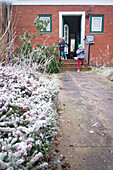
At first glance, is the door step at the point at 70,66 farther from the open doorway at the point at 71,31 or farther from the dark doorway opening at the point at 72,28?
the dark doorway opening at the point at 72,28

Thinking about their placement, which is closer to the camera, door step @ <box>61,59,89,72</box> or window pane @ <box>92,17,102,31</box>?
door step @ <box>61,59,89,72</box>

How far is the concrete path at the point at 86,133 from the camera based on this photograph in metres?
1.45

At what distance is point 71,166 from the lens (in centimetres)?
139

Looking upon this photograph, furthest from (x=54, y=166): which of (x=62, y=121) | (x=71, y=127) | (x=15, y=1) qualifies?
(x=15, y=1)

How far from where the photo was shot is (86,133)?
1.97 metres

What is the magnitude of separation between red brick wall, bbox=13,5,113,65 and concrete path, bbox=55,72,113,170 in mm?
7010

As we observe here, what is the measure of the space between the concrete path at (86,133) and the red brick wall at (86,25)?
7010 mm

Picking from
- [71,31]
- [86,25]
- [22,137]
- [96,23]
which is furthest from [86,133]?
[71,31]

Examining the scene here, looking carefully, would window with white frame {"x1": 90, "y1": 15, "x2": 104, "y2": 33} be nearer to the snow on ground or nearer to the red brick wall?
the red brick wall

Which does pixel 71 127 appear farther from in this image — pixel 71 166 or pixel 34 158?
pixel 34 158

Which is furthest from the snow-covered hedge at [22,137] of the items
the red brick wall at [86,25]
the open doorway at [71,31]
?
the open doorway at [71,31]

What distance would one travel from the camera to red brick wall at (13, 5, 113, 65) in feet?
30.9

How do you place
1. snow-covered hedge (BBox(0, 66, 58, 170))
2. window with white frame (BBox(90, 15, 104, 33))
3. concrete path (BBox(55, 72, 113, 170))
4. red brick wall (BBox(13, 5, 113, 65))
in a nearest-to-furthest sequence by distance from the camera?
snow-covered hedge (BBox(0, 66, 58, 170))
concrete path (BBox(55, 72, 113, 170))
red brick wall (BBox(13, 5, 113, 65))
window with white frame (BBox(90, 15, 104, 33))

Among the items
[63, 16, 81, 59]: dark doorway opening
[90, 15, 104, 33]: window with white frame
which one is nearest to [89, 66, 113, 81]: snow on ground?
[90, 15, 104, 33]: window with white frame
